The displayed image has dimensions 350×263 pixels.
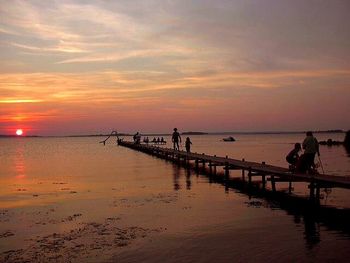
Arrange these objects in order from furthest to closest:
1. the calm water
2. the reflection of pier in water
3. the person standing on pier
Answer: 1. the person standing on pier
2. the reflection of pier in water
3. the calm water

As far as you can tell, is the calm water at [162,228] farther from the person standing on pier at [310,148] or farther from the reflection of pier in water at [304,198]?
the person standing on pier at [310,148]

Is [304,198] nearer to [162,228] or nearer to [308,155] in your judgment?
[308,155]

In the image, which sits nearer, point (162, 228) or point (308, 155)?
point (162, 228)

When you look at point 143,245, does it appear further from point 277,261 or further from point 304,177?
point 304,177

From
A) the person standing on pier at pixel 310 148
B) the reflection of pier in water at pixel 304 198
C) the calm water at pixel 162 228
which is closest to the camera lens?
the calm water at pixel 162 228

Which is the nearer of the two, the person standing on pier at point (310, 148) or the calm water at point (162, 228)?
the calm water at point (162, 228)

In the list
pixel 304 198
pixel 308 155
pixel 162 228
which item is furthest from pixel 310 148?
pixel 162 228

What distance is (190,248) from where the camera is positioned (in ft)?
36.3

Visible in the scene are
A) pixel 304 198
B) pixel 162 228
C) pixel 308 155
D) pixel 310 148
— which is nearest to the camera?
pixel 162 228

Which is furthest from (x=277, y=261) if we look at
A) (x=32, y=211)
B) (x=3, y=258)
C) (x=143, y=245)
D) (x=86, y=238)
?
(x=32, y=211)

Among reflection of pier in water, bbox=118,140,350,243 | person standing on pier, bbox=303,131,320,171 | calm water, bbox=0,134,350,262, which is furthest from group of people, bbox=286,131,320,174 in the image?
calm water, bbox=0,134,350,262

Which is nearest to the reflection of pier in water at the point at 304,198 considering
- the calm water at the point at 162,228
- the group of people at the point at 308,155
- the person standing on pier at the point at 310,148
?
the calm water at the point at 162,228

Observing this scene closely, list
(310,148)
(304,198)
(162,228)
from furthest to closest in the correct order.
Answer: (304,198) → (310,148) → (162,228)

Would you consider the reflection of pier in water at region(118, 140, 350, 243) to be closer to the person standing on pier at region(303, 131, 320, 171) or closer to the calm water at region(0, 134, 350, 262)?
the calm water at region(0, 134, 350, 262)
